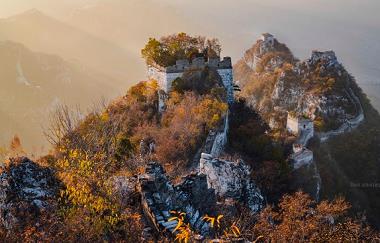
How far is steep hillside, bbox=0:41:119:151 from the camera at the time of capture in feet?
270

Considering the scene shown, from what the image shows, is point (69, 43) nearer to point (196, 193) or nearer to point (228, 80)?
point (228, 80)

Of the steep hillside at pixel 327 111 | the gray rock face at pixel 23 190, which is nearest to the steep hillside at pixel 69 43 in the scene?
the steep hillside at pixel 327 111

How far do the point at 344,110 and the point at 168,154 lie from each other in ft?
168

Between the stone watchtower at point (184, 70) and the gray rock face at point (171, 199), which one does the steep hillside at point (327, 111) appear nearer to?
the stone watchtower at point (184, 70)

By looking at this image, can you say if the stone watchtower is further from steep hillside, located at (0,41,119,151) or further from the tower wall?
steep hillside, located at (0,41,119,151)

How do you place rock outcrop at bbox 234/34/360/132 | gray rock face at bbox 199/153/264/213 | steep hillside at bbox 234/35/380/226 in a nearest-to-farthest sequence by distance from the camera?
1. gray rock face at bbox 199/153/264/213
2. steep hillside at bbox 234/35/380/226
3. rock outcrop at bbox 234/34/360/132

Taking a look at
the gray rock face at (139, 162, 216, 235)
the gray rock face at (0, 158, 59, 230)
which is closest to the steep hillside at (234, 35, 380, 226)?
the gray rock face at (139, 162, 216, 235)

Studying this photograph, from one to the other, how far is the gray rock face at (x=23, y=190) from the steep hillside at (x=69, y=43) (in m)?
130

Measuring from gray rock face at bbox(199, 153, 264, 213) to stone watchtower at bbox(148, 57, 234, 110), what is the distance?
1095 cm

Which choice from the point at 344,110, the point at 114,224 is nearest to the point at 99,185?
the point at 114,224

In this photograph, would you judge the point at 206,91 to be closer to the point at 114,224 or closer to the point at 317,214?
the point at 317,214

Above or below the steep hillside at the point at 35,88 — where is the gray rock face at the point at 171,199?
below

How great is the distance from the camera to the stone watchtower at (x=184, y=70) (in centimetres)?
3375

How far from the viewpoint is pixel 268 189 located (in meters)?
27.9
